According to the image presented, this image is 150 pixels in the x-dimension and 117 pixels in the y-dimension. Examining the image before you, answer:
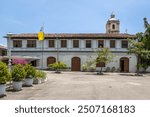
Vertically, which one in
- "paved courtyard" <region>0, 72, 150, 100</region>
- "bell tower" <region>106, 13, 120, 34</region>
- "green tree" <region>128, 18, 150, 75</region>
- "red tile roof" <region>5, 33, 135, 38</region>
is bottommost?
"paved courtyard" <region>0, 72, 150, 100</region>

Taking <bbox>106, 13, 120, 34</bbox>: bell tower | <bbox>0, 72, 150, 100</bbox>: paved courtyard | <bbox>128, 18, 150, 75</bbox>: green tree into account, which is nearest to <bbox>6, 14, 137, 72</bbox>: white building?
<bbox>128, 18, 150, 75</bbox>: green tree

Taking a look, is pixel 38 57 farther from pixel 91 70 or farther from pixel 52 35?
pixel 91 70

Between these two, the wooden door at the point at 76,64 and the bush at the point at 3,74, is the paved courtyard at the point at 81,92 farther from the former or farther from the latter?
the wooden door at the point at 76,64

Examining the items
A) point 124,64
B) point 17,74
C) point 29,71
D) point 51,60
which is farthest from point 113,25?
point 17,74

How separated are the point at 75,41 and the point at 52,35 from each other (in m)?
4.15

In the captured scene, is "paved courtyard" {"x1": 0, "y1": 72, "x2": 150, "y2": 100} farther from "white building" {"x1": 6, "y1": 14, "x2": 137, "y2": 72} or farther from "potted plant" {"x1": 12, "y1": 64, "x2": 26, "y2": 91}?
"white building" {"x1": 6, "y1": 14, "x2": 137, "y2": 72}

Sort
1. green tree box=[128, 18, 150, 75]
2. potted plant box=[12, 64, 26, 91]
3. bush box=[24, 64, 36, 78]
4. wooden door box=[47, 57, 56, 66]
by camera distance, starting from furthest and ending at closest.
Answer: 1. wooden door box=[47, 57, 56, 66]
2. green tree box=[128, 18, 150, 75]
3. bush box=[24, 64, 36, 78]
4. potted plant box=[12, 64, 26, 91]

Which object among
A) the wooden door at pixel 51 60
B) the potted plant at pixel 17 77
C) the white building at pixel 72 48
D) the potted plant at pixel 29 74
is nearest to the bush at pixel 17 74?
the potted plant at pixel 17 77

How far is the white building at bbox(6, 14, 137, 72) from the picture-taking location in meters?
50.6

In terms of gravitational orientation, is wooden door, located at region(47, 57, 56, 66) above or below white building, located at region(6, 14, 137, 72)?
below

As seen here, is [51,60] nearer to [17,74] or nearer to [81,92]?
[17,74]

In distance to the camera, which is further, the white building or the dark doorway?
the dark doorway

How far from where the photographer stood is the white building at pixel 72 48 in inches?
1991

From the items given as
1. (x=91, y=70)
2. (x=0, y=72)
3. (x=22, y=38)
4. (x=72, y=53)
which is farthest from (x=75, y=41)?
(x=0, y=72)
